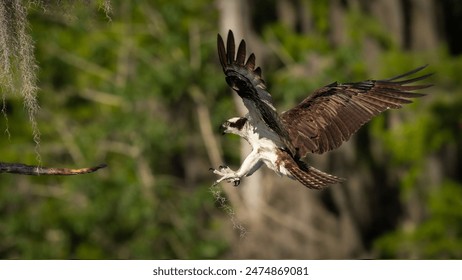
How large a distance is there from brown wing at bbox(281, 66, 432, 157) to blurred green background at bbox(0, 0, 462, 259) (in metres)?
10.4

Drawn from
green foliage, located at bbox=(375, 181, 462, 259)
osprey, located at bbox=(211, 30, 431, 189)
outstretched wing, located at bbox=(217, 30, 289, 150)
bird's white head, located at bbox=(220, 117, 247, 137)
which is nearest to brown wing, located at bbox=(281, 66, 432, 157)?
osprey, located at bbox=(211, 30, 431, 189)

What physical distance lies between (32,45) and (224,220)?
46.1 feet

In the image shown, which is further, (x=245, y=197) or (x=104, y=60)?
(x=104, y=60)

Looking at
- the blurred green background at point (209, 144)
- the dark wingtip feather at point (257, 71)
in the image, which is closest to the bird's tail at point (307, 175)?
the dark wingtip feather at point (257, 71)

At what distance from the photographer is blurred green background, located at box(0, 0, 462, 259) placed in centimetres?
1866

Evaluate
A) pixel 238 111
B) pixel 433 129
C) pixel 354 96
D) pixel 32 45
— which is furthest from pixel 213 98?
pixel 32 45

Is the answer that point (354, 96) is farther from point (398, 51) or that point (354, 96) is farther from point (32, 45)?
point (398, 51)

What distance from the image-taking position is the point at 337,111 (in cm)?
720

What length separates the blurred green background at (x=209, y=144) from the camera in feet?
61.2

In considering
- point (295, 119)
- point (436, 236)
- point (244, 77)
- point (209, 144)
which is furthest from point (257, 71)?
point (436, 236)

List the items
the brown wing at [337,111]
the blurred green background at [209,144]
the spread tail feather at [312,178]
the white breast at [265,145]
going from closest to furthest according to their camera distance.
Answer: the spread tail feather at [312,178] → the white breast at [265,145] → the brown wing at [337,111] → the blurred green background at [209,144]

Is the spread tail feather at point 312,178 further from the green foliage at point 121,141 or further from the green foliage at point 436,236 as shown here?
the green foliage at point 436,236

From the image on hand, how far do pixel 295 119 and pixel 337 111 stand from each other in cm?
28

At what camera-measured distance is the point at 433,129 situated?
63.3 ft
